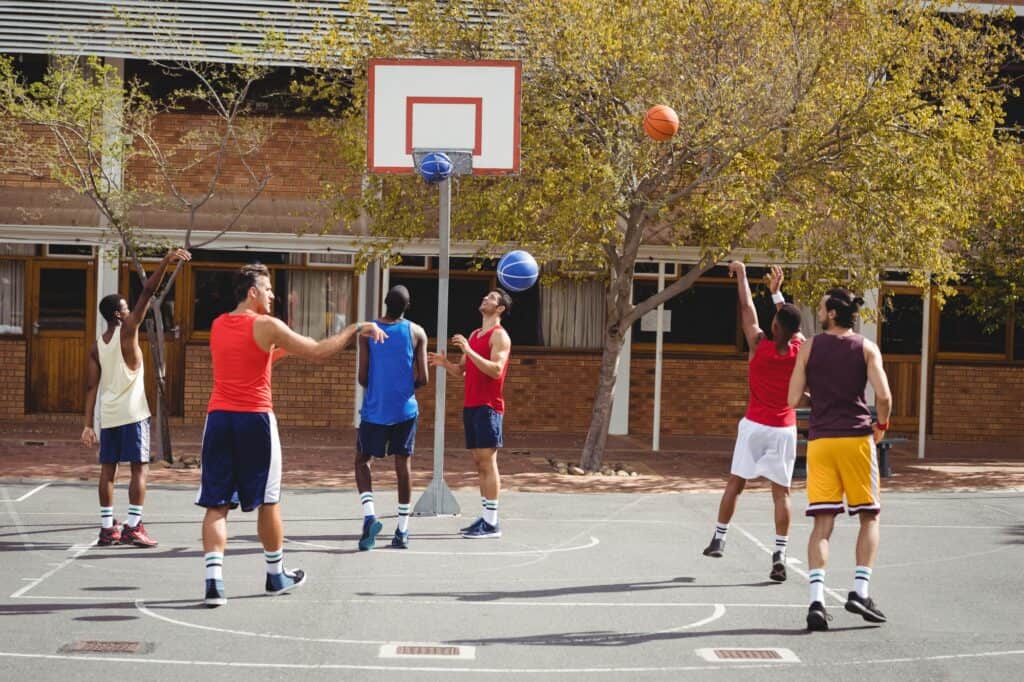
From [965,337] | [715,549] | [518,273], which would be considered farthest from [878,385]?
[965,337]

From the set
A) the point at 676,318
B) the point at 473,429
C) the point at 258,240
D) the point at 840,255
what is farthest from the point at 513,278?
the point at 676,318

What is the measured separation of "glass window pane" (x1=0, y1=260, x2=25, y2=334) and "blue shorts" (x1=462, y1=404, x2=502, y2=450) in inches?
476

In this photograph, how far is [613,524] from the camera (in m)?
11.8

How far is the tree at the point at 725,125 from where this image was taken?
46.7 feet

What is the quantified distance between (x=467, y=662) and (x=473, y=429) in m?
3.82

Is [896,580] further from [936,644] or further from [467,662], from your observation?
[467,662]

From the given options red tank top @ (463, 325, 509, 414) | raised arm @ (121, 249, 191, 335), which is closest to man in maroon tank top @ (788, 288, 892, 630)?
red tank top @ (463, 325, 509, 414)

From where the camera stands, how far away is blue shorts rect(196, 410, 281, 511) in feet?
26.1

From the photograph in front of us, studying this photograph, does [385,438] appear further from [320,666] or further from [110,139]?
[110,139]

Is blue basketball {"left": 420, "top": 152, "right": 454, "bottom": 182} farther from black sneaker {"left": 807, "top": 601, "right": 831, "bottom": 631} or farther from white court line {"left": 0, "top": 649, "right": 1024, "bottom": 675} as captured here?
white court line {"left": 0, "top": 649, "right": 1024, "bottom": 675}

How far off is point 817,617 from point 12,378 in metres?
15.5

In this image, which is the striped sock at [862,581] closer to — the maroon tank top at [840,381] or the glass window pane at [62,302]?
the maroon tank top at [840,381]

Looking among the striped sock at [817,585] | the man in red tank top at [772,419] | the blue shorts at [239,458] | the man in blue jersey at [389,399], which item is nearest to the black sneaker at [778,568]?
the man in red tank top at [772,419]

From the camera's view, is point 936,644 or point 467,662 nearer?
point 467,662
